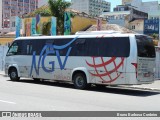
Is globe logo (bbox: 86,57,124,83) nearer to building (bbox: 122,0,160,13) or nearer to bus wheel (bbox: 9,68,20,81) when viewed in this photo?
bus wheel (bbox: 9,68,20,81)

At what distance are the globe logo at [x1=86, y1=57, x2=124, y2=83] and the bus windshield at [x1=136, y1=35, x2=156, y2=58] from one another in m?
0.93

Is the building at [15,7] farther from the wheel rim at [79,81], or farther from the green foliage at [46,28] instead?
the wheel rim at [79,81]

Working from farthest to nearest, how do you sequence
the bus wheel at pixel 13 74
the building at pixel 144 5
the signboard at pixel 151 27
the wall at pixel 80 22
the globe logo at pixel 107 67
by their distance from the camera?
the building at pixel 144 5 < the signboard at pixel 151 27 < the wall at pixel 80 22 < the bus wheel at pixel 13 74 < the globe logo at pixel 107 67

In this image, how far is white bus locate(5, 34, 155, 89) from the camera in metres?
16.6

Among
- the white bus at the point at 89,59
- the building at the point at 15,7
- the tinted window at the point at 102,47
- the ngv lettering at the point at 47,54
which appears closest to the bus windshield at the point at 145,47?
the white bus at the point at 89,59

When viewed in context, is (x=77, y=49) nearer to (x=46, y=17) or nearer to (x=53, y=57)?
(x=53, y=57)

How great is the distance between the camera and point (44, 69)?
20.6 metres

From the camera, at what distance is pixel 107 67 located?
56.8 feet

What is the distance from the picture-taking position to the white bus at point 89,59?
54.4 ft

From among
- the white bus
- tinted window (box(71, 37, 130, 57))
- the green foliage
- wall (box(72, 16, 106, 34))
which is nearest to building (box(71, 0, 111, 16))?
wall (box(72, 16, 106, 34))

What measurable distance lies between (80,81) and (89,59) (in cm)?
126

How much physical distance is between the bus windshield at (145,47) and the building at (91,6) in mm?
101641

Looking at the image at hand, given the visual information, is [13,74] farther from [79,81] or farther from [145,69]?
[145,69]

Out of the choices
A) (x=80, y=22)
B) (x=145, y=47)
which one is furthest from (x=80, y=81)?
(x=80, y=22)
